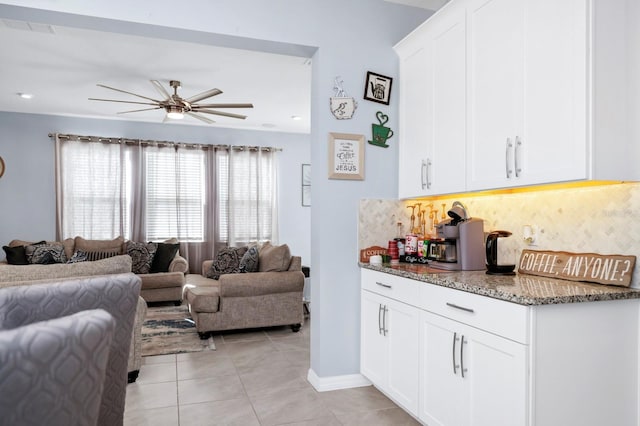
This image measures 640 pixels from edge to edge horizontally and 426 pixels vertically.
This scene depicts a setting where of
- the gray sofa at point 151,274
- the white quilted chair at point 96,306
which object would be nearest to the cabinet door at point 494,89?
the white quilted chair at point 96,306

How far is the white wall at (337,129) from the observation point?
3.03 meters

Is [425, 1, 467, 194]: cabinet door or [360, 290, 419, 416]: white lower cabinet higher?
[425, 1, 467, 194]: cabinet door

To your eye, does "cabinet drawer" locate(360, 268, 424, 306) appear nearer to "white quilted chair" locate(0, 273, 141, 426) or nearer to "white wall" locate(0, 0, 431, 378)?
"white wall" locate(0, 0, 431, 378)

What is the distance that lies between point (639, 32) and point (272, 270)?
3.73 meters

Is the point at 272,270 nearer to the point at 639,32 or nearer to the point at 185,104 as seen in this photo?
the point at 185,104

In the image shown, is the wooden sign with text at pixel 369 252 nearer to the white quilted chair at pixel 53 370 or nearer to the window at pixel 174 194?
the white quilted chair at pixel 53 370

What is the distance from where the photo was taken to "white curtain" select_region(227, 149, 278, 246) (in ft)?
24.8

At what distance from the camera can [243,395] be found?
3029 mm

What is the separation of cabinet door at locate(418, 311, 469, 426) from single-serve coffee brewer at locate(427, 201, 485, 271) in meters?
0.43

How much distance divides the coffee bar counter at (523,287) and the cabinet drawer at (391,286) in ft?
0.19

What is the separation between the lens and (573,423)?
1745 millimetres

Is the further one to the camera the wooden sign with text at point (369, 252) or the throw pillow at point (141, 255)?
the throw pillow at point (141, 255)

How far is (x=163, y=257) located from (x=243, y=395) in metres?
4.07

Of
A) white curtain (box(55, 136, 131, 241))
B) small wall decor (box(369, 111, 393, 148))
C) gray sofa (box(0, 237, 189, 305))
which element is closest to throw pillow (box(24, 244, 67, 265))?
gray sofa (box(0, 237, 189, 305))
